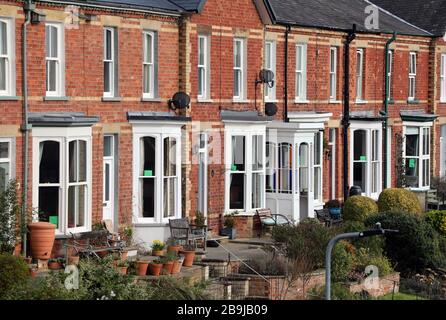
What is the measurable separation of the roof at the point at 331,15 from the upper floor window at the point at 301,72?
0.95 metres

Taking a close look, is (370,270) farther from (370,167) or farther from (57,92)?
(370,167)

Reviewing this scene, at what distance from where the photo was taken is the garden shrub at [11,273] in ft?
87.8

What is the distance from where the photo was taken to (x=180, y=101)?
36625mm

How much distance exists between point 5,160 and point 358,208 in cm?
1394

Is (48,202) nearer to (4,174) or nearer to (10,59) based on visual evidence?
(4,174)

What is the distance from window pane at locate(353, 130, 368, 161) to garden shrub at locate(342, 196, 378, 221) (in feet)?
18.9

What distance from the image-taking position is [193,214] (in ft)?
124

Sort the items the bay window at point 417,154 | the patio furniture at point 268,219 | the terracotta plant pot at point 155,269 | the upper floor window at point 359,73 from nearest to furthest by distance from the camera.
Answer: the terracotta plant pot at point 155,269 < the patio furniture at point 268,219 < the upper floor window at point 359,73 < the bay window at point 417,154

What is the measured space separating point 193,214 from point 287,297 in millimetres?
8204

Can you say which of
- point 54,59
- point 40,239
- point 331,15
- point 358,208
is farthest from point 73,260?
point 331,15

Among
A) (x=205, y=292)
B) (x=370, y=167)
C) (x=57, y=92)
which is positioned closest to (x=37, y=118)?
(x=57, y=92)

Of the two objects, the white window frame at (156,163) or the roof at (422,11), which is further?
the roof at (422,11)

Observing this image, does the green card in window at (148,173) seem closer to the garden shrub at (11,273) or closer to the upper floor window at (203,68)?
the upper floor window at (203,68)

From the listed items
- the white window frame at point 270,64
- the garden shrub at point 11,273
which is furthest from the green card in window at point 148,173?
the garden shrub at point 11,273
